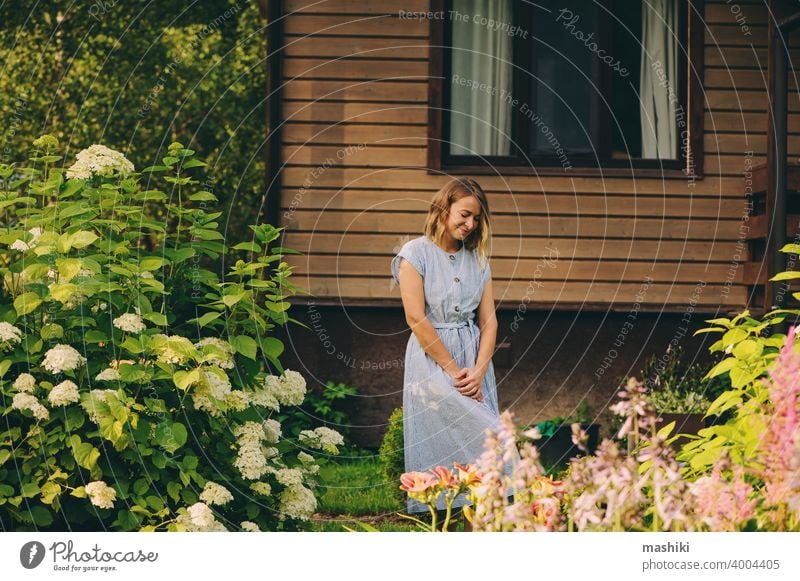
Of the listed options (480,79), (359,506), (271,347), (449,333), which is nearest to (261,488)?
(271,347)

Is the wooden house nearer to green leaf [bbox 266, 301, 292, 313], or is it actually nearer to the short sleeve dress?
the short sleeve dress

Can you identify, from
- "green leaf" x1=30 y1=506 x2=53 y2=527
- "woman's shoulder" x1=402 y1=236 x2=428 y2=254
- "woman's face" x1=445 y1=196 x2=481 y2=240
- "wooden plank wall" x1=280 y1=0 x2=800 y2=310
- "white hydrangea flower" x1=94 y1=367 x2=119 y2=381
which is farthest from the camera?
"wooden plank wall" x1=280 y1=0 x2=800 y2=310

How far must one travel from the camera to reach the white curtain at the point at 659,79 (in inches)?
331

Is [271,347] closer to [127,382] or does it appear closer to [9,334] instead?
[127,382]

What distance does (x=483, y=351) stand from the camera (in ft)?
15.2

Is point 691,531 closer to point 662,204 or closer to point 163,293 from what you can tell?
point 163,293

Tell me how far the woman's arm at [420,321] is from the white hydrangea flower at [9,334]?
1.70 m

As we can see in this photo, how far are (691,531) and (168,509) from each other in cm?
186

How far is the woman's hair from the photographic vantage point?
454cm

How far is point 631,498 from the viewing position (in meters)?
2.49

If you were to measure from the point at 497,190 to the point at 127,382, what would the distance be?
501cm

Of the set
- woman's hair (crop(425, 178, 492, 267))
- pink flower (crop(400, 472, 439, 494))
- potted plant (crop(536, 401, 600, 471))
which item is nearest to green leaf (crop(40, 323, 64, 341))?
pink flower (crop(400, 472, 439, 494))
